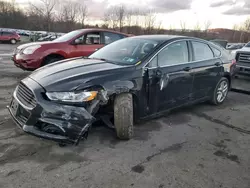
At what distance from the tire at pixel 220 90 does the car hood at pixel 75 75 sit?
2649mm

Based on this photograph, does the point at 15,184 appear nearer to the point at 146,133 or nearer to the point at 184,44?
the point at 146,133

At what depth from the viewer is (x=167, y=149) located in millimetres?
2975

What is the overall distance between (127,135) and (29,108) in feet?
4.56

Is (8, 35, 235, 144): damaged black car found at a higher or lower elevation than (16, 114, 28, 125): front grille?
higher

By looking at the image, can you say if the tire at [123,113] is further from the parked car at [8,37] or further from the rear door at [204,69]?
the parked car at [8,37]

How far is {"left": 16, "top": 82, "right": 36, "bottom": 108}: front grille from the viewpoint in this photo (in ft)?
8.49

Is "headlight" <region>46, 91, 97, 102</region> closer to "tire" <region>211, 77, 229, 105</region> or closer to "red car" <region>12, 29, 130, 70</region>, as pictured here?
"tire" <region>211, 77, 229, 105</region>

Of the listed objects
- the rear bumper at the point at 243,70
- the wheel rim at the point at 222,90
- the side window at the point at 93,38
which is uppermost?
the side window at the point at 93,38

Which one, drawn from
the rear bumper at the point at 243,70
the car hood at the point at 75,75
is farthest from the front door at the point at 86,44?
the rear bumper at the point at 243,70

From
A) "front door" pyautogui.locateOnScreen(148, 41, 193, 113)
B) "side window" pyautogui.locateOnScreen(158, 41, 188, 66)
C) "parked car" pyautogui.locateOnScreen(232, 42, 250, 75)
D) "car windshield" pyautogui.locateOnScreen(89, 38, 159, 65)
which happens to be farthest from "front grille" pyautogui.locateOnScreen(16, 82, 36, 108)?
"parked car" pyautogui.locateOnScreen(232, 42, 250, 75)

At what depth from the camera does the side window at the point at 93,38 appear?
22.3 feet

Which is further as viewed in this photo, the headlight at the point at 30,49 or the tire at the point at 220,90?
the headlight at the point at 30,49

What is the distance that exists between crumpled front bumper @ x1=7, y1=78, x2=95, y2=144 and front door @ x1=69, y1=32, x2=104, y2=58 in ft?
13.6

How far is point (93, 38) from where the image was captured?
692 cm
